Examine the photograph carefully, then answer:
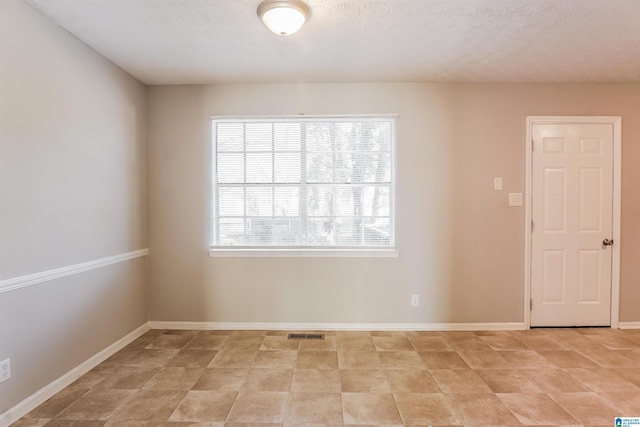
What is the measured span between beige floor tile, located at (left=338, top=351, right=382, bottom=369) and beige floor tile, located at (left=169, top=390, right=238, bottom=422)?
918 mm

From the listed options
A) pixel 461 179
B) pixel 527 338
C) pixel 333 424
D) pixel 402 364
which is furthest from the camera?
pixel 461 179

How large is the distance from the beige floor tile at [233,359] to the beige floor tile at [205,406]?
0.38 metres

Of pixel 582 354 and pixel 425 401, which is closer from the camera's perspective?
pixel 425 401

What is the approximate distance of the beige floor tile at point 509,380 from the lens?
2293mm

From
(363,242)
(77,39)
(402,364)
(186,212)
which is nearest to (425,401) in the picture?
(402,364)

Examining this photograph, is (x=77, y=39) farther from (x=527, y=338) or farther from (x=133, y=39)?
(x=527, y=338)

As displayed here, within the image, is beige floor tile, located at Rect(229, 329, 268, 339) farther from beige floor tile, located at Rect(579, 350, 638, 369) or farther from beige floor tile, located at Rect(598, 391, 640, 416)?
beige floor tile, located at Rect(579, 350, 638, 369)

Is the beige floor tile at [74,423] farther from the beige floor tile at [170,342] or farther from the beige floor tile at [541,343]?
the beige floor tile at [541,343]

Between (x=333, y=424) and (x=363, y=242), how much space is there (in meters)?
1.83

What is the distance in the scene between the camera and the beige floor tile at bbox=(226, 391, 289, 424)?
198 cm

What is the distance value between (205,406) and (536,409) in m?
2.15

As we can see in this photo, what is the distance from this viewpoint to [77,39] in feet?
8.11

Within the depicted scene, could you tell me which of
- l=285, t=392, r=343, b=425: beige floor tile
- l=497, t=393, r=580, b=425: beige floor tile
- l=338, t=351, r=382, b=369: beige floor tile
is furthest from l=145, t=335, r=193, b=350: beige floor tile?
l=497, t=393, r=580, b=425: beige floor tile

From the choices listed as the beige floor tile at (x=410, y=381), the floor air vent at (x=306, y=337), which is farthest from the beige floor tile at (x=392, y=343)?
the floor air vent at (x=306, y=337)
